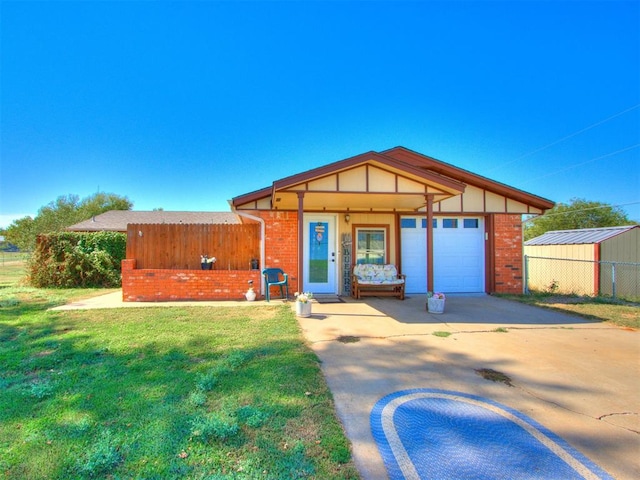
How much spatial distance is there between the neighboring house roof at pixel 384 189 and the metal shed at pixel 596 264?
12.0 ft

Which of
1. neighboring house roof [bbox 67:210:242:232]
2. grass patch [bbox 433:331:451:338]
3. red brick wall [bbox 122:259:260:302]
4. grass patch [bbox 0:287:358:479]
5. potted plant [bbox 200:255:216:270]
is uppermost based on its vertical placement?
neighboring house roof [bbox 67:210:242:232]

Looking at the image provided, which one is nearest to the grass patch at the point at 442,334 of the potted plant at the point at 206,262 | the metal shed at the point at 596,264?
the potted plant at the point at 206,262

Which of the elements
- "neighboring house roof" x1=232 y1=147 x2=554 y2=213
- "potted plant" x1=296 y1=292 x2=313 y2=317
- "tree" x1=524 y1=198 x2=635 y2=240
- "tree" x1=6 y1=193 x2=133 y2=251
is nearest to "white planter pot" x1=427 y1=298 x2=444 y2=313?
"neighboring house roof" x1=232 y1=147 x2=554 y2=213

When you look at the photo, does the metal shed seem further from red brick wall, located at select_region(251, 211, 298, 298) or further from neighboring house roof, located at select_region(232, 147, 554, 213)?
red brick wall, located at select_region(251, 211, 298, 298)

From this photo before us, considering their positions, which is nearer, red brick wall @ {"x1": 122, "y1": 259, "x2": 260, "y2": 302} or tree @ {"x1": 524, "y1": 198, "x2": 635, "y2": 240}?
red brick wall @ {"x1": 122, "y1": 259, "x2": 260, "y2": 302}

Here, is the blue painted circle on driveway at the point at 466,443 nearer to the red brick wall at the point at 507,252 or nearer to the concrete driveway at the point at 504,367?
the concrete driveway at the point at 504,367

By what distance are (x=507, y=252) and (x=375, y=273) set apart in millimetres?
4351

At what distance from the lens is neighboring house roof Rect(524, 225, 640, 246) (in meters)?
12.6

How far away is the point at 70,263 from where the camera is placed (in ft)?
37.3

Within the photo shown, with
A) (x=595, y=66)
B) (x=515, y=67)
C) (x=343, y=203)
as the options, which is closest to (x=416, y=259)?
(x=343, y=203)

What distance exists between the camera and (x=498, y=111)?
509 inches

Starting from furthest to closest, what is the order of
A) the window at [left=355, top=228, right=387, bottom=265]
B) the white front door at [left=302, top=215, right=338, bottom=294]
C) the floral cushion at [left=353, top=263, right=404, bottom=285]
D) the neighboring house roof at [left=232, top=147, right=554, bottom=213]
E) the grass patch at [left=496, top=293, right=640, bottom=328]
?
the window at [left=355, top=228, right=387, bottom=265] < the white front door at [left=302, top=215, right=338, bottom=294] < the floral cushion at [left=353, top=263, right=404, bottom=285] < the neighboring house roof at [left=232, top=147, right=554, bottom=213] < the grass patch at [left=496, top=293, right=640, bottom=328]

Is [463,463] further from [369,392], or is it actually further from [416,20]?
[416,20]

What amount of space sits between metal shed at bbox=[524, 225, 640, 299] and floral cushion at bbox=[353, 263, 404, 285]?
6.14 m
